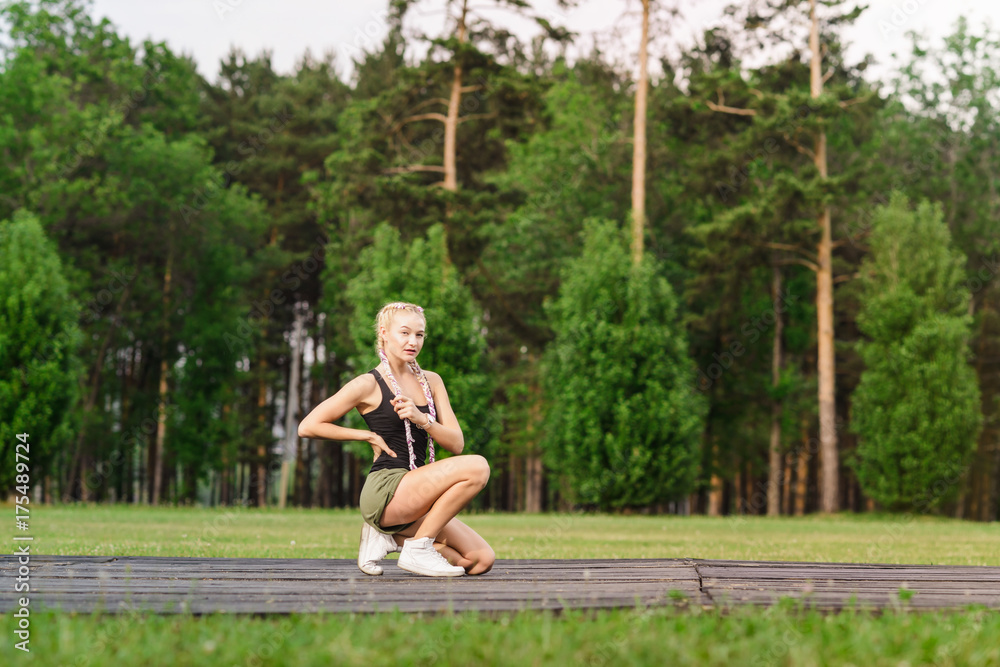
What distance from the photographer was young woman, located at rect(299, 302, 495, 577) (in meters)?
5.89

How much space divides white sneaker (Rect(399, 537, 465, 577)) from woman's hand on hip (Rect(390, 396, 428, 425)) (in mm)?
728

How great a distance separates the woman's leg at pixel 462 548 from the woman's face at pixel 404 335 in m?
1.08

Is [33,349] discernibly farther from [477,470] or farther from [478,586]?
[478,586]

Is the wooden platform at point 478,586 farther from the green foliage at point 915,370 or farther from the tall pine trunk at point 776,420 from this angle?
the tall pine trunk at point 776,420

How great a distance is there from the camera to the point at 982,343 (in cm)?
4009

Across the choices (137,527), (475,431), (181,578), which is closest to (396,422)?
(181,578)

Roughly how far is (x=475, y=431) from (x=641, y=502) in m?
5.52

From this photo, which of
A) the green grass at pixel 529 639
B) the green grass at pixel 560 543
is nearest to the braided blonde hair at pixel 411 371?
the green grass at pixel 529 639

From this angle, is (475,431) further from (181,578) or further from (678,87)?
(181,578)

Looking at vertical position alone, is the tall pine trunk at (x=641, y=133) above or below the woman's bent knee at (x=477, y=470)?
above

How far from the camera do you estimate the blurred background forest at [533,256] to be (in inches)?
1194

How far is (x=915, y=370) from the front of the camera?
30.5 m

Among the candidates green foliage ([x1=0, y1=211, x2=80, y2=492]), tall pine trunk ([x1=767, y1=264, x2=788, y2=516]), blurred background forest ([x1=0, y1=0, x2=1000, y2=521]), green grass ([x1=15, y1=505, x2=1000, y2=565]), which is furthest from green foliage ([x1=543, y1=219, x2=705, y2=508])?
green foliage ([x1=0, y1=211, x2=80, y2=492])

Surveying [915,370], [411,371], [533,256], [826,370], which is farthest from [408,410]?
[533,256]
